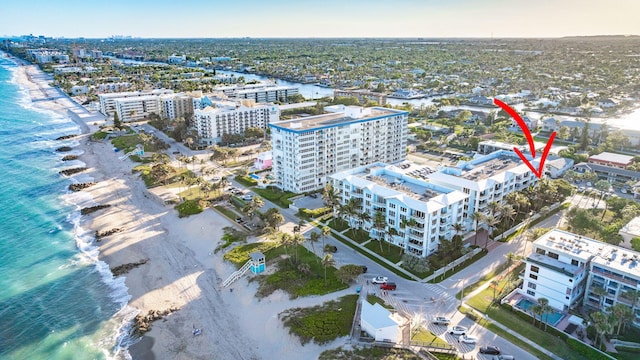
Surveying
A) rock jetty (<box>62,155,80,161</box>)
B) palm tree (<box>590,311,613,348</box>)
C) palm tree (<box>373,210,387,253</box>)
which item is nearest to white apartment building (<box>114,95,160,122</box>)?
rock jetty (<box>62,155,80,161</box>)

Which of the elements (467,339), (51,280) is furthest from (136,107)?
(467,339)

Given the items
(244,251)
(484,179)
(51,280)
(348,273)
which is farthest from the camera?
(484,179)

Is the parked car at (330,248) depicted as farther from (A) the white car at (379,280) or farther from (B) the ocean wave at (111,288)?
(B) the ocean wave at (111,288)

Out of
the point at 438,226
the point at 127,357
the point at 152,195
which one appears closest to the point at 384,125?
the point at 438,226

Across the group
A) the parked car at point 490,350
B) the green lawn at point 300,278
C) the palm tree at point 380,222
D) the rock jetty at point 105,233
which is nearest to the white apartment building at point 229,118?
→ the rock jetty at point 105,233

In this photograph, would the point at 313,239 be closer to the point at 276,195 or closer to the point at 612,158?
the point at 276,195

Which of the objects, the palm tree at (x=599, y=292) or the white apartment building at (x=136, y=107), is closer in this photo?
the palm tree at (x=599, y=292)

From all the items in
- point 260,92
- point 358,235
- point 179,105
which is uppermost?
point 260,92
